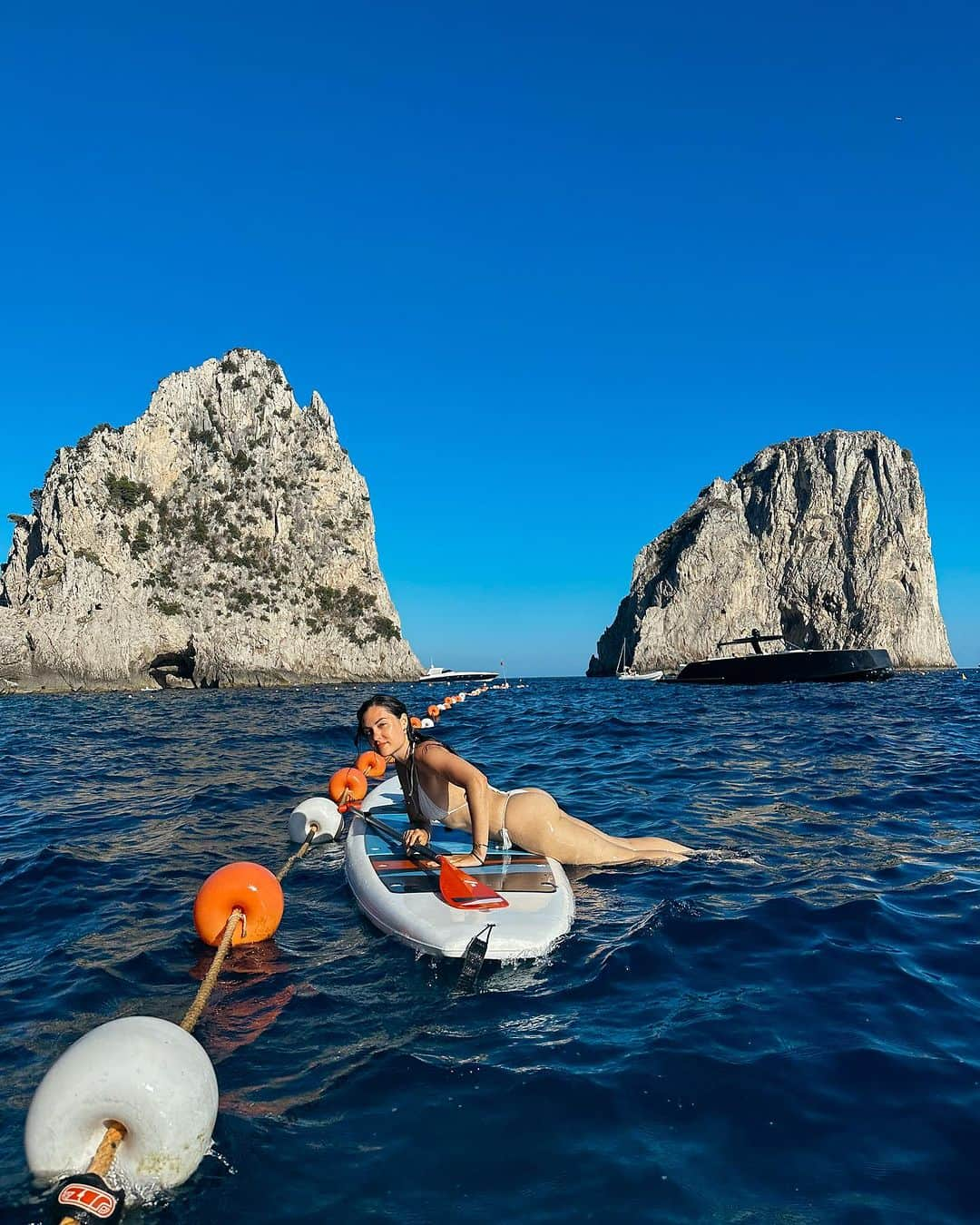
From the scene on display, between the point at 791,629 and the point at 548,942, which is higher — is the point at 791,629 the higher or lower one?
the higher one

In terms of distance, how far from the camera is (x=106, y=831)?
977 centimetres

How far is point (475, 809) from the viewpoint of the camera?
20.9 feet

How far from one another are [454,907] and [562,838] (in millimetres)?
1816

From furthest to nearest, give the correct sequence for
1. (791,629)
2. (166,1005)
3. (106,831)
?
(791,629) < (106,831) < (166,1005)

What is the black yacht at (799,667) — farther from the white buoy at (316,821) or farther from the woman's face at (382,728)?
the woman's face at (382,728)

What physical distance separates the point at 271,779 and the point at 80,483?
75144mm

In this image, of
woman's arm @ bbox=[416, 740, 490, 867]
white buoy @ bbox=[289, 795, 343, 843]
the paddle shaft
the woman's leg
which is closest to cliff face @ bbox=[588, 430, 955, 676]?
white buoy @ bbox=[289, 795, 343, 843]

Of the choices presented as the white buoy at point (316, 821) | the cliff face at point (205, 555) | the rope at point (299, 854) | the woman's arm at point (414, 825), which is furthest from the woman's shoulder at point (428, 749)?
the cliff face at point (205, 555)

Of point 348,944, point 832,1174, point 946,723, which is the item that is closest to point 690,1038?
point 832,1174

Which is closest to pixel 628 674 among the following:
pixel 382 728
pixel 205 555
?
pixel 205 555

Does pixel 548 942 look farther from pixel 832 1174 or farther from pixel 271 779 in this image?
pixel 271 779

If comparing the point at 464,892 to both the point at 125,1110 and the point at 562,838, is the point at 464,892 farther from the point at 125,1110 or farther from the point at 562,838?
the point at 125,1110

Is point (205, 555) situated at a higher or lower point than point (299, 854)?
higher

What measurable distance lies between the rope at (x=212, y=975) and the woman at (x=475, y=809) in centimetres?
169
